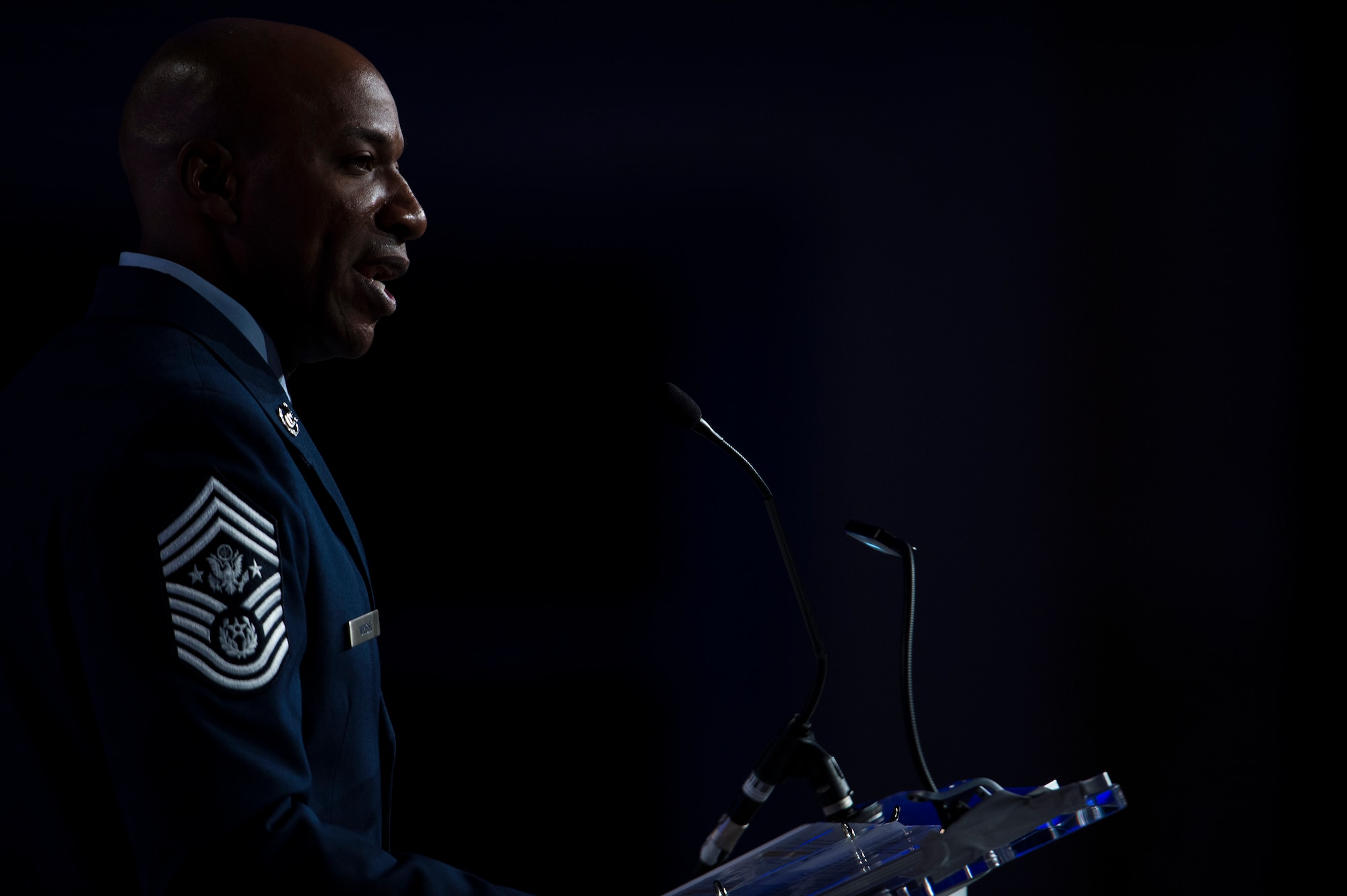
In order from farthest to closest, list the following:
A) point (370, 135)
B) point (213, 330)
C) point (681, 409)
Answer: point (681, 409)
point (370, 135)
point (213, 330)

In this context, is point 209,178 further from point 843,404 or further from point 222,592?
point 843,404

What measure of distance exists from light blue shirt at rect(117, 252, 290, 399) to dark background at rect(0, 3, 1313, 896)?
1076mm

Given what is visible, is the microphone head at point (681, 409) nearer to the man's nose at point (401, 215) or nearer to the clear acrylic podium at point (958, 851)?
the man's nose at point (401, 215)

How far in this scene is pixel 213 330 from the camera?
937 mm

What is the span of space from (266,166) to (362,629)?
442 mm

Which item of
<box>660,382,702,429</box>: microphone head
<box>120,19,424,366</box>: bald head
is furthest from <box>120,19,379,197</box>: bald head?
<box>660,382,702,429</box>: microphone head

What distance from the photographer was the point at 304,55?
1021 millimetres

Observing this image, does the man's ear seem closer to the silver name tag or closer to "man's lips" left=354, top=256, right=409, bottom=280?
"man's lips" left=354, top=256, right=409, bottom=280

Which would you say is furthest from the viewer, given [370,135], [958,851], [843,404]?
Answer: [843,404]

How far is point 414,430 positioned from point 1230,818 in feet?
6.03

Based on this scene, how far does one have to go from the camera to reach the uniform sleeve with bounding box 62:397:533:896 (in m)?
0.71

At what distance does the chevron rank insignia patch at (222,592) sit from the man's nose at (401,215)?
0.41 meters

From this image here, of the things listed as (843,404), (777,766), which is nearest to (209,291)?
(777,766)

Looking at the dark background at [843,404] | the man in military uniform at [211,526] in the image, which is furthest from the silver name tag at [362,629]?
Answer: the dark background at [843,404]
